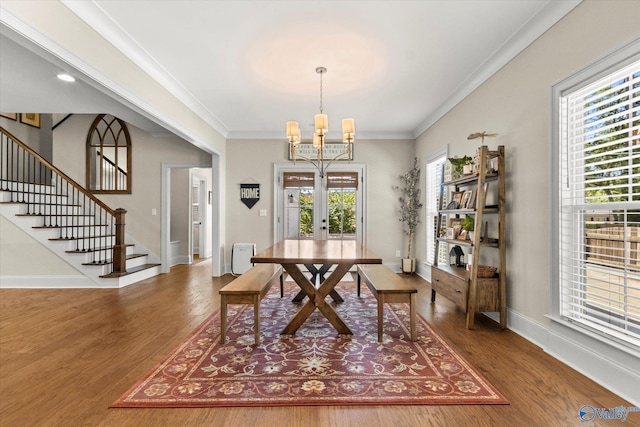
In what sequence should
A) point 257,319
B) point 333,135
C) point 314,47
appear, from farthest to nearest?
1. point 333,135
2. point 314,47
3. point 257,319

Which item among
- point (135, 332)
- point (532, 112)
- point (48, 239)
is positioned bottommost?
point (135, 332)

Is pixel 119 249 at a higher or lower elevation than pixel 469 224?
lower

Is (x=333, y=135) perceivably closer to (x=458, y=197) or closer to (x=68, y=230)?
(x=458, y=197)

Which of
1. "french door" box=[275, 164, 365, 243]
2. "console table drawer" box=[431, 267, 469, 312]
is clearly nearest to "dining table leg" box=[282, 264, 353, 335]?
"console table drawer" box=[431, 267, 469, 312]

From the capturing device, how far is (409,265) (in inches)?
224

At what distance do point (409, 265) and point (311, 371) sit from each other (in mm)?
3932

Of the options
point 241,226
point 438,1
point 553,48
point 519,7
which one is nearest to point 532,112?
point 553,48

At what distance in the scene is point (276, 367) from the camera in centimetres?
221

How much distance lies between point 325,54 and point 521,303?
2986 millimetres

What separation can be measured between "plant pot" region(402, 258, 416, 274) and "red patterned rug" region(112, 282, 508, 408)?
2688mm

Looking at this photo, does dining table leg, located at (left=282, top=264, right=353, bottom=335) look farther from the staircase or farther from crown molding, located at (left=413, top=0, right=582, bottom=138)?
the staircase

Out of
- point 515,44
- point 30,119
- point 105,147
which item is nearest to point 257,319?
point 515,44

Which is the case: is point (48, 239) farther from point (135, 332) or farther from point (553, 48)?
point (553, 48)

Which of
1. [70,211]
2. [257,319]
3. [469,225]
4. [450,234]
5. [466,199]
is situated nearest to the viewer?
[257,319]
